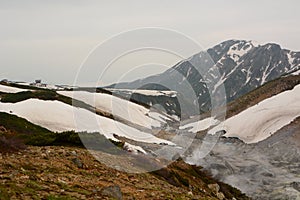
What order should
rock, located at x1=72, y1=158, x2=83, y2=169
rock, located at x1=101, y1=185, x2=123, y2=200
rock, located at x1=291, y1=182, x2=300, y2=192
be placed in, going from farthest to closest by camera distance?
1. rock, located at x1=291, y1=182, x2=300, y2=192
2. rock, located at x1=72, y1=158, x2=83, y2=169
3. rock, located at x1=101, y1=185, x2=123, y2=200

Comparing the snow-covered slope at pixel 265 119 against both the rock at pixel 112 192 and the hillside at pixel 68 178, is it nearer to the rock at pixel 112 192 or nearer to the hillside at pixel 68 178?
the hillside at pixel 68 178

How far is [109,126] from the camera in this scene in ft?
189

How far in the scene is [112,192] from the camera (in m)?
17.4

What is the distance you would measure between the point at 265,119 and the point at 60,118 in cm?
4109

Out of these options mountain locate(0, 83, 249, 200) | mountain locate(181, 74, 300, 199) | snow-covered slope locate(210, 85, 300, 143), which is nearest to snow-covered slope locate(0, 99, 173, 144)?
mountain locate(181, 74, 300, 199)

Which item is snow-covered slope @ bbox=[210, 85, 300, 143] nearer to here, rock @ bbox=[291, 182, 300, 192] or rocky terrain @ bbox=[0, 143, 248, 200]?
rock @ bbox=[291, 182, 300, 192]

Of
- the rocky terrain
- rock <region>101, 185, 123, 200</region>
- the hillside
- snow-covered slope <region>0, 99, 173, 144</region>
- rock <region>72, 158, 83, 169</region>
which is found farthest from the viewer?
snow-covered slope <region>0, 99, 173, 144</region>

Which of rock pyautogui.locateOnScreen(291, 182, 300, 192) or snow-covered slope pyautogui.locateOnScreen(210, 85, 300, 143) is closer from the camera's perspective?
rock pyautogui.locateOnScreen(291, 182, 300, 192)

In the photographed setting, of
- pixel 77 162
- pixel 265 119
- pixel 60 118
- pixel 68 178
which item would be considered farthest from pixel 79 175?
pixel 265 119

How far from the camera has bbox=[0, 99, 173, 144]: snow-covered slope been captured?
172ft

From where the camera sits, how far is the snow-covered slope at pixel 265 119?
7006 cm

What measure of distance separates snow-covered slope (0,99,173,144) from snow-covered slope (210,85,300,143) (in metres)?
23.7

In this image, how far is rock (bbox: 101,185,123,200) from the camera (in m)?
17.2

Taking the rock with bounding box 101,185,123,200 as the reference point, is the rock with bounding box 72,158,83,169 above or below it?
below
